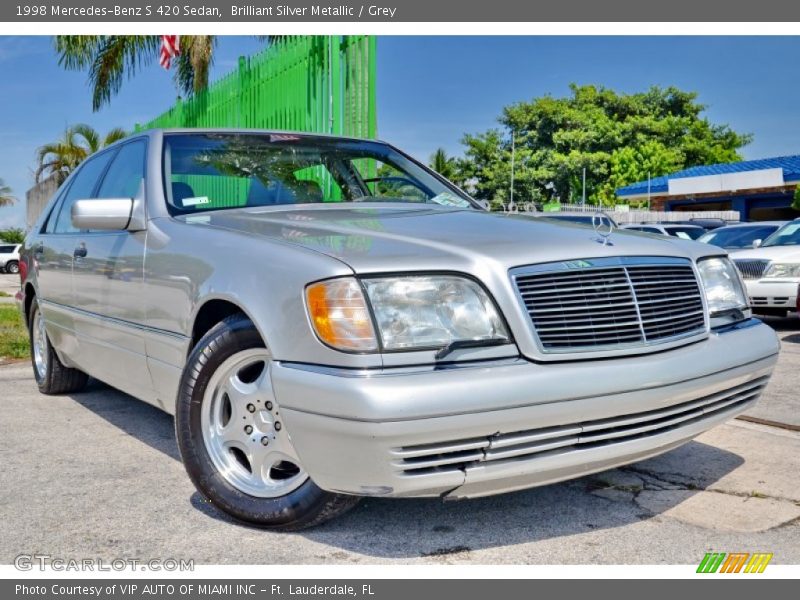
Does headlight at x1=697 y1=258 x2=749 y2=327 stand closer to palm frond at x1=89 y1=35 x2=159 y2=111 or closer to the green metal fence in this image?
the green metal fence

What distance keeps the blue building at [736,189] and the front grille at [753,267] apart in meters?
26.3

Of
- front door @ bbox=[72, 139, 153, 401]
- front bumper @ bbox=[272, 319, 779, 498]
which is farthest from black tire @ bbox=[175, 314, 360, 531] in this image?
front door @ bbox=[72, 139, 153, 401]

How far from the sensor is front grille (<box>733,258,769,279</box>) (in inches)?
397

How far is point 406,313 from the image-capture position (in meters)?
2.60

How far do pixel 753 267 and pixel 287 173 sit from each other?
767cm

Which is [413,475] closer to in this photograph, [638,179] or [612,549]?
[612,549]

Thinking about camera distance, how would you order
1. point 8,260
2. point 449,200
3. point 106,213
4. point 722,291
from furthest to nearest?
point 8,260 → point 449,200 → point 106,213 → point 722,291

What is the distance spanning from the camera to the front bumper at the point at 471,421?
2.42 m

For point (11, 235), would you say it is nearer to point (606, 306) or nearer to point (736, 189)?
point (736, 189)

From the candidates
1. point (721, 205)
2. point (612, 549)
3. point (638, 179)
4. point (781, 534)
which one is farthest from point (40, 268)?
point (638, 179)

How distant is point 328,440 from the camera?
2508mm

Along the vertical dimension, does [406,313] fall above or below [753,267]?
above
